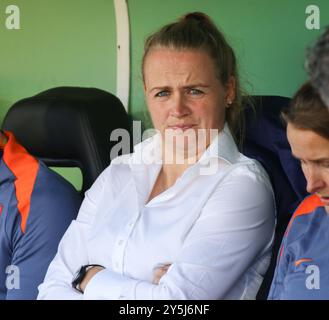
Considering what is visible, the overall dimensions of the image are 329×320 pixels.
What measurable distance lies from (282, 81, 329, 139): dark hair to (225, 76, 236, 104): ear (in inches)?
14.1

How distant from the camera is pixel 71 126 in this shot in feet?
6.31

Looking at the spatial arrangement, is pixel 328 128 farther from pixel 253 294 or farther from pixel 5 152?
pixel 5 152

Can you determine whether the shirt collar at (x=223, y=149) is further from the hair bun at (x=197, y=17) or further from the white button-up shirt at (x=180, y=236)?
the hair bun at (x=197, y=17)

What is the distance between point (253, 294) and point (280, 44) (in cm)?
83

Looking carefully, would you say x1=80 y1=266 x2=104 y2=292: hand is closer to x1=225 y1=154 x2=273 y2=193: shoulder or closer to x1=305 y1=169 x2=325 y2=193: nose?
x1=225 y1=154 x2=273 y2=193: shoulder

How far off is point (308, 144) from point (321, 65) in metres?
0.50

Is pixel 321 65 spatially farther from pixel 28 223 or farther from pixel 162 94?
pixel 28 223

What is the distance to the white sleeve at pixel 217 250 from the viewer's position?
4.27ft

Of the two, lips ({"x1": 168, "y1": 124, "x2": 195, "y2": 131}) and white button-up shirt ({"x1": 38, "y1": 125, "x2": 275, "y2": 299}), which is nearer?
white button-up shirt ({"x1": 38, "y1": 125, "x2": 275, "y2": 299})

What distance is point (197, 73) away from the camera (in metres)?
1.48

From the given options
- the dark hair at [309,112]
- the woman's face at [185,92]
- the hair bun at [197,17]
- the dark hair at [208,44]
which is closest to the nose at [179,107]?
the woman's face at [185,92]

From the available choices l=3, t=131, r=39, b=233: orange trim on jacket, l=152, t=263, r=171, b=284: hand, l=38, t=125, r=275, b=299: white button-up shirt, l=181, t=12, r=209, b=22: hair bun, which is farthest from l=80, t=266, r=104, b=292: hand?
l=181, t=12, r=209, b=22: hair bun

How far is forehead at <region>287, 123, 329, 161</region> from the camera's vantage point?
1.13 meters
